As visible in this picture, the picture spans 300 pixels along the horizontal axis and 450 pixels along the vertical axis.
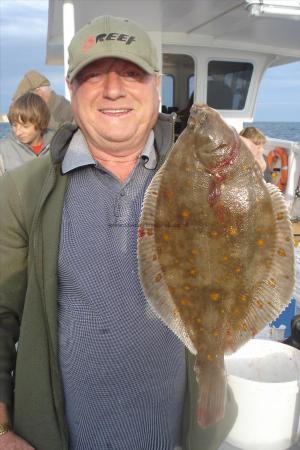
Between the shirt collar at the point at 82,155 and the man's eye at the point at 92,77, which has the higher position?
the man's eye at the point at 92,77

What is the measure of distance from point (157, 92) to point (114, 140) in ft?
1.08

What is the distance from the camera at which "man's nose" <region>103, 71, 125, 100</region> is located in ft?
6.25

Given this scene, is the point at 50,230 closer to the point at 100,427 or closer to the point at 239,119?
the point at 100,427

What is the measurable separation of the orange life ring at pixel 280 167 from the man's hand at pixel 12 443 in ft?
25.0

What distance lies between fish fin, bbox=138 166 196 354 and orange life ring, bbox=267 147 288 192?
746 cm

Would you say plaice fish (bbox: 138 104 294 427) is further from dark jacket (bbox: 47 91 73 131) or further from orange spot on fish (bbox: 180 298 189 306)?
dark jacket (bbox: 47 91 73 131)

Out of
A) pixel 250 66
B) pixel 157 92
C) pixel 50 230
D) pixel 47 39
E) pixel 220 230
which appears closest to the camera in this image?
pixel 220 230

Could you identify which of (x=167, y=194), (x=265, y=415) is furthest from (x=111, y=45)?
(x=265, y=415)

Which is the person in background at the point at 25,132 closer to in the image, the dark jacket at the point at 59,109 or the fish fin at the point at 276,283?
the dark jacket at the point at 59,109

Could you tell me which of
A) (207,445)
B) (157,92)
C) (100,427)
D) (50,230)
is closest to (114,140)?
(157,92)

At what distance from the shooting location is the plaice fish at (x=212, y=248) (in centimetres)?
162

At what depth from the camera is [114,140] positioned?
1960 millimetres

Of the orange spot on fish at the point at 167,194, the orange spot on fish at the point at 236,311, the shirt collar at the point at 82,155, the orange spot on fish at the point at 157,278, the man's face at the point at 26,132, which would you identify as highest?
the man's face at the point at 26,132

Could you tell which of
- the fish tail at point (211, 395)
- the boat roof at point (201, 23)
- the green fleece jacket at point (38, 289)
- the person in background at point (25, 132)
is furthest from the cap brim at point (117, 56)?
the boat roof at point (201, 23)
